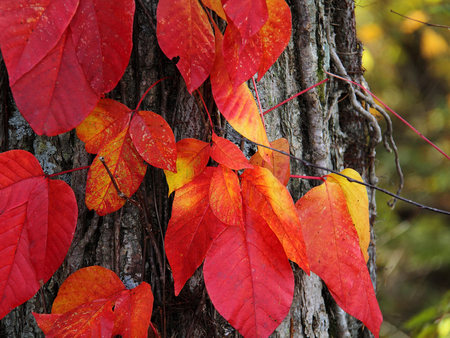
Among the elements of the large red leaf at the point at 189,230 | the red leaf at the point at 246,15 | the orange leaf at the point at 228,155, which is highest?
the red leaf at the point at 246,15

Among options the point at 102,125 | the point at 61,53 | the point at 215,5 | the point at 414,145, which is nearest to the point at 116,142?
the point at 102,125

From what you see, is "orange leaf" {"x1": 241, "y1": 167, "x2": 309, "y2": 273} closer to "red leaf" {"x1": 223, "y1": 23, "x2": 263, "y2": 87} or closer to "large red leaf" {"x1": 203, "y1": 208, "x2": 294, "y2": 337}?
"large red leaf" {"x1": 203, "y1": 208, "x2": 294, "y2": 337}

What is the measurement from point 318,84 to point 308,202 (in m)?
0.31

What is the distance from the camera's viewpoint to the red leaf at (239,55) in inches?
22.1

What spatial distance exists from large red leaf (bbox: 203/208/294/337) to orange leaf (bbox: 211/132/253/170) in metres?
0.09

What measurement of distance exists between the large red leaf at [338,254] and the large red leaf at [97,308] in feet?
0.95

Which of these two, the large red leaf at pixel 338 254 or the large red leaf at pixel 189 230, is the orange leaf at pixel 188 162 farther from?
the large red leaf at pixel 338 254

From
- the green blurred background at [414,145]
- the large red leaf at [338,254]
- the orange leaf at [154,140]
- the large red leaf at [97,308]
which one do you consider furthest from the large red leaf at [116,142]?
the green blurred background at [414,145]

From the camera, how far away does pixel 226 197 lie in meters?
0.57

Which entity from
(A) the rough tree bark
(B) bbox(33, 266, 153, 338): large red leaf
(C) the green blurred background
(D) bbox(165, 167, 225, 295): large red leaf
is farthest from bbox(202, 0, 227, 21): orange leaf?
(C) the green blurred background

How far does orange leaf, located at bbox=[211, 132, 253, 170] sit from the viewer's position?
0.56 metres

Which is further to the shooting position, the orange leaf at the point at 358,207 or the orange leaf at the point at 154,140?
the orange leaf at the point at 358,207

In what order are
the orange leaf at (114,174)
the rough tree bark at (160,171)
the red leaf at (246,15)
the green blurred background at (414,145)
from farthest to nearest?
1. the green blurred background at (414,145)
2. the rough tree bark at (160,171)
3. the orange leaf at (114,174)
4. the red leaf at (246,15)

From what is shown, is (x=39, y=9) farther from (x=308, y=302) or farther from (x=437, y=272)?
(x=437, y=272)
